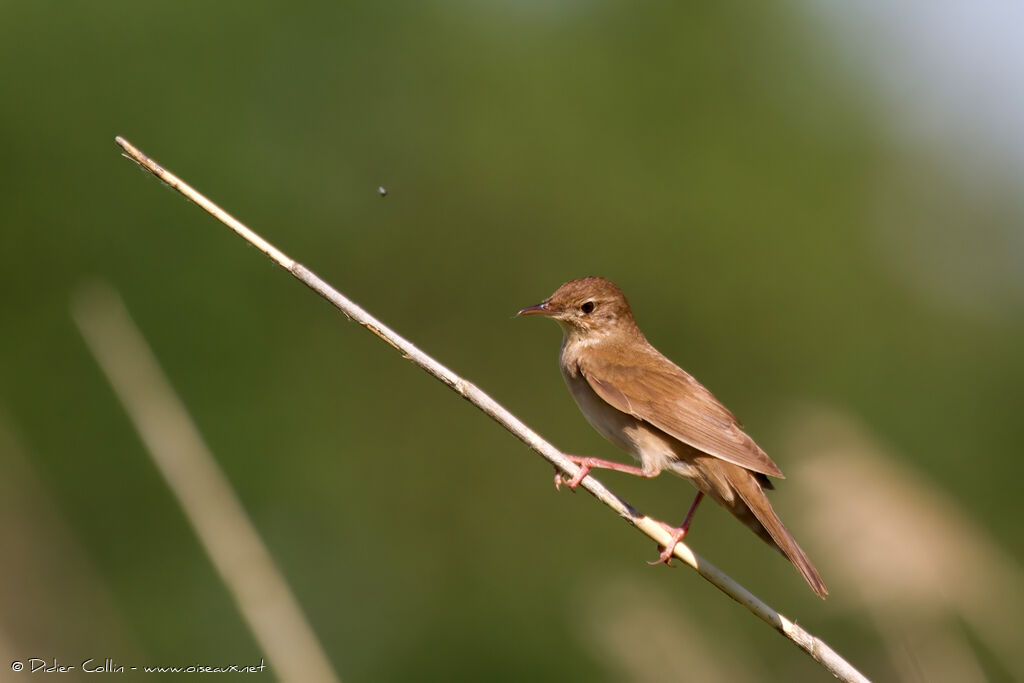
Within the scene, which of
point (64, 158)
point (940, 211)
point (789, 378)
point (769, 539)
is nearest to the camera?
point (769, 539)

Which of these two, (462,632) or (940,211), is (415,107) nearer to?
(940,211)

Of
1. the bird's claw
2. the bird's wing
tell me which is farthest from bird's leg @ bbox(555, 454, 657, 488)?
the bird's wing

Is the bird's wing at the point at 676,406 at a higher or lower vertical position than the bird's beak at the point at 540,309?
lower

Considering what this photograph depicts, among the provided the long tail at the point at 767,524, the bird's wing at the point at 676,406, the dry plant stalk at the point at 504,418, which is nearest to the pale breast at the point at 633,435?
the bird's wing at the point at 676,406

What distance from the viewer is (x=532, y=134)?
17109mm

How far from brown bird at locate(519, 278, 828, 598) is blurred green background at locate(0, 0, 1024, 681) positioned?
0.49 metres

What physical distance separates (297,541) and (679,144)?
33.3 ft

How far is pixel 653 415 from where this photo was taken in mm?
4203

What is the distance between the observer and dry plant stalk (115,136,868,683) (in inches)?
111

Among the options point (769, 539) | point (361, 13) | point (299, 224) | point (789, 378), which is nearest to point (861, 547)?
point (769, 539)

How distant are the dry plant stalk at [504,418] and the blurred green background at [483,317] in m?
0.79

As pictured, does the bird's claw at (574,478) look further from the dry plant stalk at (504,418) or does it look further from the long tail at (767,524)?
the long tail at (767,524)

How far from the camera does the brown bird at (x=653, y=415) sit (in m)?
3.89

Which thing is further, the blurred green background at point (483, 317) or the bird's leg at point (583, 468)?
the blurred green background at point (483, 317)
